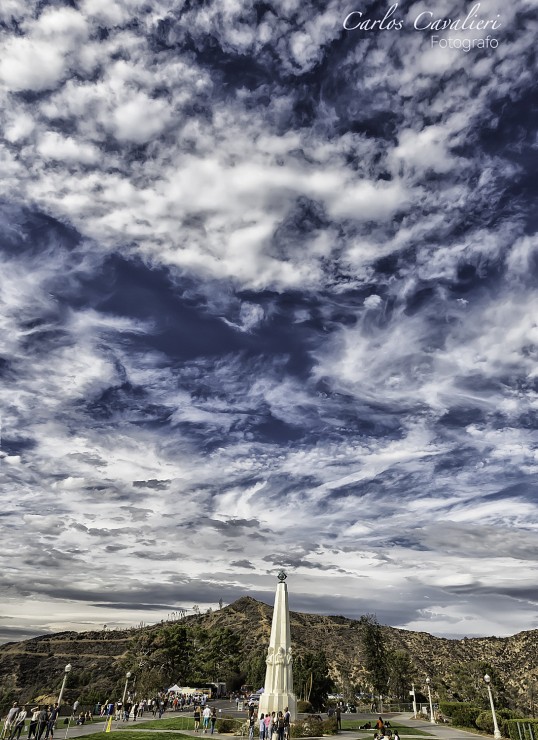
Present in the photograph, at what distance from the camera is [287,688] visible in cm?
2661

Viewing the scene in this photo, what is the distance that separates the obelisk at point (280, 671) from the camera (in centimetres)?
2608

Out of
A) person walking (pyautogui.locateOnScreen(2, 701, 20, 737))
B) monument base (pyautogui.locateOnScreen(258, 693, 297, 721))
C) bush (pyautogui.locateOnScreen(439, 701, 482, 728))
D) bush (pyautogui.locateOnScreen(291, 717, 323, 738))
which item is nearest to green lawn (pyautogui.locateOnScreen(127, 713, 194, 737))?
monument base (pyautogui.locateOnScreen(258, 693, 297, 721))

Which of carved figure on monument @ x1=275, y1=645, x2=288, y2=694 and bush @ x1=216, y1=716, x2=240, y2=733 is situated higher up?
carved figure on monument @ x1=275, y1=645, x2=288, y2=694

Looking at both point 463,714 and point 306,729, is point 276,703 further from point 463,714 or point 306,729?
point 463,714

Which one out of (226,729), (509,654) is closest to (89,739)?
(226,729)

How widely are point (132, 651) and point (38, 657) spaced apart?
Result: 67.2 meters

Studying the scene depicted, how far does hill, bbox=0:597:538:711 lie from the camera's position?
63.2 meters

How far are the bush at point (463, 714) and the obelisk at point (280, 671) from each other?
1361 centimetres

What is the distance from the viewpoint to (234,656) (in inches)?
2702

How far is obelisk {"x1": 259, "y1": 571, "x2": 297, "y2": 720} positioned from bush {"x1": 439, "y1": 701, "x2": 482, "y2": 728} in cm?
1361

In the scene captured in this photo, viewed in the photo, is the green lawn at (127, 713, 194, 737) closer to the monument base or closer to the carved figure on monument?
the monument base

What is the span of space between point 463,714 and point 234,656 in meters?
42.3

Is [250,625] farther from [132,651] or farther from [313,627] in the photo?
[132,651]

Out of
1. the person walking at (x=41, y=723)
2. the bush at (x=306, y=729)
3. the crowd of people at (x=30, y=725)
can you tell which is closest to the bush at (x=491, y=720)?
the bush at (x=306, y=729)
